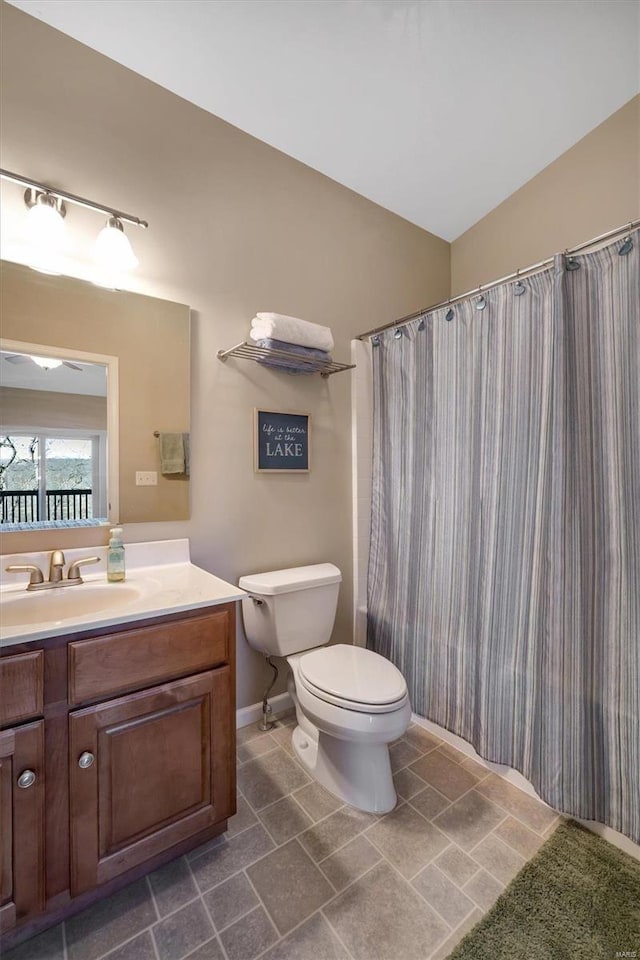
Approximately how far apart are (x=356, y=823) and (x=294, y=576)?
2.86ft

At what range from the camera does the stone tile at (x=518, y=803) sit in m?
1.39

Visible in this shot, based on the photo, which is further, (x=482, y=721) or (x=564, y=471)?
(x=482, y=721)

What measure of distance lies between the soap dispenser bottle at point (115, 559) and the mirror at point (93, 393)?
14 centimetres

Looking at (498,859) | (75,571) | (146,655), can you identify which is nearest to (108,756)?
(146,655)

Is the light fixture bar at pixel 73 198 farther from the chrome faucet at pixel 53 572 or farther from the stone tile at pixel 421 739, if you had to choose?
the stone tile at pixel 421 739

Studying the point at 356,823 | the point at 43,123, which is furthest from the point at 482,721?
the point at 43,123

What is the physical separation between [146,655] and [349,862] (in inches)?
35.3

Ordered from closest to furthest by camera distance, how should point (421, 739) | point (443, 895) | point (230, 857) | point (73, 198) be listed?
point (443, 895), point (230, 857), point (73, 198), point (421, 739)

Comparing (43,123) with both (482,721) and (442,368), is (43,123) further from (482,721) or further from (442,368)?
(482,721)

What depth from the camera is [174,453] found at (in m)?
1.59

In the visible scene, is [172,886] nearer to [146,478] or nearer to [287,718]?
[287,718]

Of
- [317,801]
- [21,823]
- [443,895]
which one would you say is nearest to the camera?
[21,823]

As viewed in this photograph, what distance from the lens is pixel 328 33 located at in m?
1.42

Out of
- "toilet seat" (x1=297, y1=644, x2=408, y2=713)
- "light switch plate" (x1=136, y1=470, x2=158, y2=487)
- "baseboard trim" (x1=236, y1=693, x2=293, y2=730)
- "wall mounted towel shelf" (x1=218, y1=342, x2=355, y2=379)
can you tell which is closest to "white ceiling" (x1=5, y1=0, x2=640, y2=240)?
"wall mounted towel shelf" (x1=218, y1=342, x2=355, y2=379)
